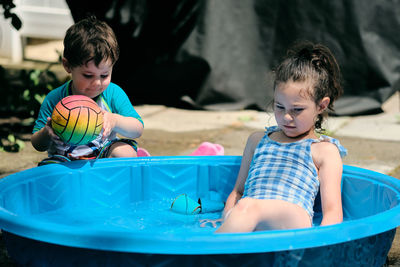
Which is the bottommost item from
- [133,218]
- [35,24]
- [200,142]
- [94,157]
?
[35,24]

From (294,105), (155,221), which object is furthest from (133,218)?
(294,105)

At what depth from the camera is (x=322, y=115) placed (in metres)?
2.46

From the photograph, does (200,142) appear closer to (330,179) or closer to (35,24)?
(330,179)

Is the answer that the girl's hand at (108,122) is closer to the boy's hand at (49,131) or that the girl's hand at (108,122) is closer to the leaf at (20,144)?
the boy's hand at (49,131)

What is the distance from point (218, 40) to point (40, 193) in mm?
2942

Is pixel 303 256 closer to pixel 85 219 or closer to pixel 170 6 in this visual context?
pixel 85 219

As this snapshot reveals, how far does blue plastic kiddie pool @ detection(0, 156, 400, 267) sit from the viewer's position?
1608 millimetres

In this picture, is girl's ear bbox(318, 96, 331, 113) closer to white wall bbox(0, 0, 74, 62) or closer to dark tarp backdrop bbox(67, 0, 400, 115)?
dark tarp backdrop bbox(67, 0, 400, 115)

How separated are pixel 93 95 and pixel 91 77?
5.8 inches

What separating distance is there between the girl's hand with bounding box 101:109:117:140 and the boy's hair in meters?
0.23

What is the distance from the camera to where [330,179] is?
89.5 inches

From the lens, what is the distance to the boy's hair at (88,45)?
2.53 metres

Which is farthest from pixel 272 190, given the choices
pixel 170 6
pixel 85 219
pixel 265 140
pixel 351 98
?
pixel 170 6

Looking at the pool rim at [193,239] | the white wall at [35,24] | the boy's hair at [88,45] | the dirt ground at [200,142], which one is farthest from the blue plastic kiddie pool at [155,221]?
the white wall at [35,24]
